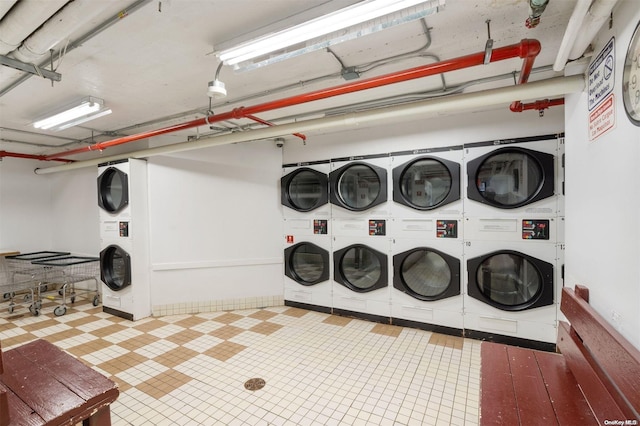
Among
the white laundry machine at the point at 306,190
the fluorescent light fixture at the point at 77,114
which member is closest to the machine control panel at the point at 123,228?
the fluorescent light fixture at the point at 77,114

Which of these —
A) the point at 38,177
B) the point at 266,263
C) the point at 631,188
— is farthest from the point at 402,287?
the point at 38,177

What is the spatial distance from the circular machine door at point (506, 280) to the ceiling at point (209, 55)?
193 centimetres

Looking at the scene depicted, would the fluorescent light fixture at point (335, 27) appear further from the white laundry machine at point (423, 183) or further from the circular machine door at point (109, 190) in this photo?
the circular machine door at point (109, 190)

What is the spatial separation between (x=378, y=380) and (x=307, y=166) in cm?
296

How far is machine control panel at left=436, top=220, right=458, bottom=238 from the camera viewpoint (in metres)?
3.53

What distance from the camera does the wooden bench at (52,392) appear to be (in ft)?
4.63

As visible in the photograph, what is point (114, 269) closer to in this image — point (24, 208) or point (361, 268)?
point (24, 208)

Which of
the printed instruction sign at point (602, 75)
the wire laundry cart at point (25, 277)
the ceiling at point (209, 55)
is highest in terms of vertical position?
the ceiling at point (209, 55)

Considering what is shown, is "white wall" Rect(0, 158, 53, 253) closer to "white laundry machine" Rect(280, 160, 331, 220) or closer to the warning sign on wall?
"white laundry machine" Rect(280, 160, 331, 220)

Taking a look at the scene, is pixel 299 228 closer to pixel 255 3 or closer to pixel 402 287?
pixel 402 287

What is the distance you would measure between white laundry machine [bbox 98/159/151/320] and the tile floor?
28cm

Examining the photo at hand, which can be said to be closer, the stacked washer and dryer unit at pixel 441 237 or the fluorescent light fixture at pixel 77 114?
the fluorescent light fixture at pixel 77 114

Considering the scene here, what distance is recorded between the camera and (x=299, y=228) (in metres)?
4.57

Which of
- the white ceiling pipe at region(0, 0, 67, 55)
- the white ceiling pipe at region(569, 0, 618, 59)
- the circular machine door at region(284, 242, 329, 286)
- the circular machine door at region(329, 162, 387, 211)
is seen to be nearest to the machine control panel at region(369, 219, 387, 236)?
the circular machine door at region(329, 162, 387, 211)
